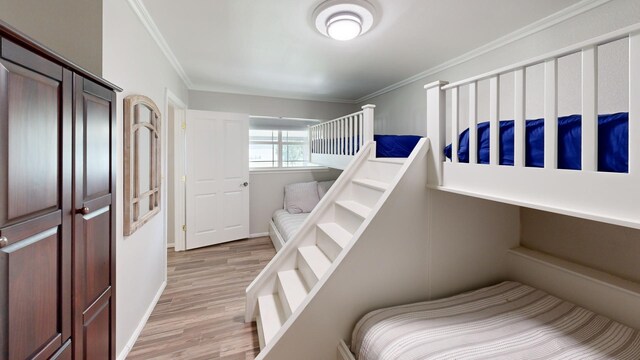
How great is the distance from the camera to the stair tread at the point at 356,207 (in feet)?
5.95

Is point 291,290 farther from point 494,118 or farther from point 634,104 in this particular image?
point 634,104

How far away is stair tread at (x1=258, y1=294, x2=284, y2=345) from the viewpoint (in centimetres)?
163

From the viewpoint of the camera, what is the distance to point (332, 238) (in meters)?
1.83

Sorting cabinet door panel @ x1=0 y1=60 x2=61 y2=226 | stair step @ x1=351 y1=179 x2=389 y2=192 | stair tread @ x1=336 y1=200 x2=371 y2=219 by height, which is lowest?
stair tread @ x1=336 y1=200 x2=371 y2=219

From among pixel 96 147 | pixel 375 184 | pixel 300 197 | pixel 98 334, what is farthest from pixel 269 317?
pixel 300 197

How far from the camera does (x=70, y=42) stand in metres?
1.33

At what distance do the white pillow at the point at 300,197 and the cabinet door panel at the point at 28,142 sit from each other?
11.1 ft

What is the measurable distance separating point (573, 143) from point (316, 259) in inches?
59.3

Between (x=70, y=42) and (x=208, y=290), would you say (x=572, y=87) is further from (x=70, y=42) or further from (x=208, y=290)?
(x=208, y=290)

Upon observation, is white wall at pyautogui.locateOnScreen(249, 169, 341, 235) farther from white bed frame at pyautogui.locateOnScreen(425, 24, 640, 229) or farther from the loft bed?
white bed frame at pyautogui.locateOnScreen(425, 24, 640, 229)

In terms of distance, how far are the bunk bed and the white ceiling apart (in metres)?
0.93

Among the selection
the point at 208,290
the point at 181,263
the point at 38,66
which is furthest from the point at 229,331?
the point at 38,66

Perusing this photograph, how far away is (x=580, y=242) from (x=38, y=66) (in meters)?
2.82

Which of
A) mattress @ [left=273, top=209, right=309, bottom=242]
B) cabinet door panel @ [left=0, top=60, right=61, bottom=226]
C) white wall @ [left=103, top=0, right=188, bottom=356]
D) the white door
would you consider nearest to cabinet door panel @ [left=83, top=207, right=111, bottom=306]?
cabinet door panel @ [left=0, top=60, right=61, bottom=226]
